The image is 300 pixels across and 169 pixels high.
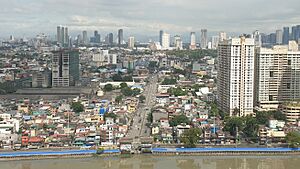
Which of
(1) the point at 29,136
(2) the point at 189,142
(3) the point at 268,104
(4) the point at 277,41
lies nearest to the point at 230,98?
(3) the point at 268,104

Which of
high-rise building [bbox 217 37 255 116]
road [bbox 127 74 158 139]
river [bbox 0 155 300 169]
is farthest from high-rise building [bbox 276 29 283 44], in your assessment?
river [bbox 0 155 300 169]

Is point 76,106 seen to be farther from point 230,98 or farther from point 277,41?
point 277,41

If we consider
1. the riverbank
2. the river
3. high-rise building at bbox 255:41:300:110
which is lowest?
the river

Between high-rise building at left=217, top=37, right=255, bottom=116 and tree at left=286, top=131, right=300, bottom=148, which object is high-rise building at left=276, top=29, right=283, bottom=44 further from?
tree at left=286, top=131, right=300, bottom=148

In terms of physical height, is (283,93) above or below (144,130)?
above

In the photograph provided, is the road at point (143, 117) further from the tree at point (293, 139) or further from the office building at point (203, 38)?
the office building at point (203, 38)

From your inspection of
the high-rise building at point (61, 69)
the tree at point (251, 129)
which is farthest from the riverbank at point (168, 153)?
the high-rise building at point (61, 69)
